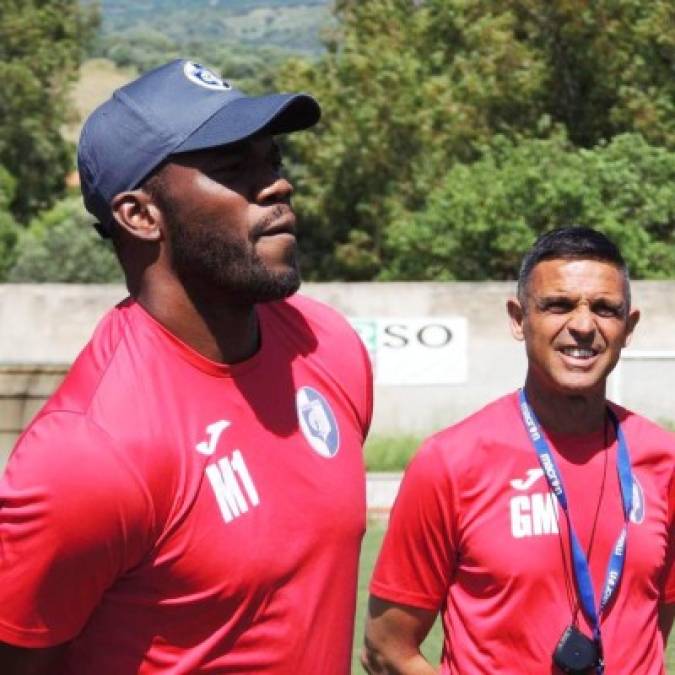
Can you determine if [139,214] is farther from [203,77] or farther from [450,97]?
[450,97]

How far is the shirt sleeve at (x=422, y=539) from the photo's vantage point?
11.7 feet

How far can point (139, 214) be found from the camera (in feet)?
8.53

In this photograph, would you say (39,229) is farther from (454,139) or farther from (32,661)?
(32,661)

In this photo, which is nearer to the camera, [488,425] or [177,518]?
[177,518]

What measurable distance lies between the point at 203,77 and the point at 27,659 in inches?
36.5

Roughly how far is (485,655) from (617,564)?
1.08ft

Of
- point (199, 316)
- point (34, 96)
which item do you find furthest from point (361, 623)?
point (34, 96)

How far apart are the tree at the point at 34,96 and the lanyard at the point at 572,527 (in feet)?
136

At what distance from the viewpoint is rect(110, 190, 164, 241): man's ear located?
259 centimetres

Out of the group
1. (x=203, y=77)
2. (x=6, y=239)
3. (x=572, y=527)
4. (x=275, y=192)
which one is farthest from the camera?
(x=6, y=239)

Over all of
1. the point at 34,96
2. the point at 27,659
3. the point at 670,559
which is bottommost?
the point at 34,96

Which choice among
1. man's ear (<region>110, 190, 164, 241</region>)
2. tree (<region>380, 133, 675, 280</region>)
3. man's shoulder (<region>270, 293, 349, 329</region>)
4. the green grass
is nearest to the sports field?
the green grass

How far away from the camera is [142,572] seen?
8.14 ft

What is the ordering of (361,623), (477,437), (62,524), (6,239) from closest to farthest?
(62,524) → (477,437) → (361,623) → (6,239)
